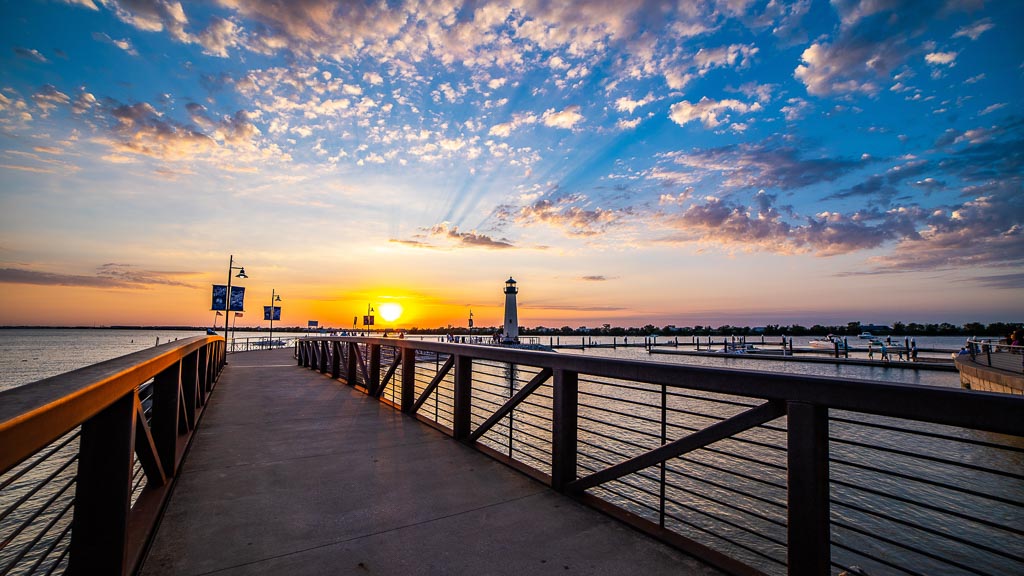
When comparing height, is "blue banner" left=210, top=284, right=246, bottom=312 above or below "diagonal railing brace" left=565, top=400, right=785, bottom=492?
above

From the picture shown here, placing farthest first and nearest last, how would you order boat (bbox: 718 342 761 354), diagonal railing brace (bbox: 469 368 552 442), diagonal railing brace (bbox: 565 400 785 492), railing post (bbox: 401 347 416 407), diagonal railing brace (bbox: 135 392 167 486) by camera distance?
boat (bbox: 718 342 761 354), railing post (bbox: 401 347 416 407), diagonal railing brace (bbox: 469 368 552 442), diagonal railing brace (bbox: 135 392 167 486), diagonal railing brace (bbox: 565 400 785 492)

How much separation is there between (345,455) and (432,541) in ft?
7.70

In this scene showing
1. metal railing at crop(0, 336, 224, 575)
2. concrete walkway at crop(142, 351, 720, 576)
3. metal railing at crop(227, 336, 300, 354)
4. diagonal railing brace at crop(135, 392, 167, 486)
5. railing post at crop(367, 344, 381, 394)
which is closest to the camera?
metal railing at crop(0, 336, 224, 575)

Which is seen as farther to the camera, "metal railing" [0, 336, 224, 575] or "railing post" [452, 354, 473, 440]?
"railing post" [452, 354, 473, 440]

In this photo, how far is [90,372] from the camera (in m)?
2.33

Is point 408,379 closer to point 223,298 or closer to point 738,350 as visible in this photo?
point 223,298

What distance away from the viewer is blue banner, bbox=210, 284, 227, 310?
1011 inches

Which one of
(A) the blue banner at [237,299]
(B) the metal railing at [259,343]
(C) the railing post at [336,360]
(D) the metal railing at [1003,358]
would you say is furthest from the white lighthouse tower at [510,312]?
(C) the railing post at [336,360]

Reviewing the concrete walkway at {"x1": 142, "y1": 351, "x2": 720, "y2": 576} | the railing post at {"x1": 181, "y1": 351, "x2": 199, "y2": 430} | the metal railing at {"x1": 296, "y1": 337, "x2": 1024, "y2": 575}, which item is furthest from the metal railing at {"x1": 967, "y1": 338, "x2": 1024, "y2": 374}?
the railing post at {"x1": 181, "y1": 351, "x2": 199, "y2": 430}

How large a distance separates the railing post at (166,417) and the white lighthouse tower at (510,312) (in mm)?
51215

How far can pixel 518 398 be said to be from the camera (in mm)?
4906

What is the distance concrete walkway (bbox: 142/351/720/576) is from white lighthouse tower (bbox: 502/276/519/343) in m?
49.7

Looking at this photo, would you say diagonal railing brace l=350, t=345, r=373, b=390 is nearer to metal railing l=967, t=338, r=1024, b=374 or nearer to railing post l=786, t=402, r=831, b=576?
railing post l=786, t=402, r=831, b=576

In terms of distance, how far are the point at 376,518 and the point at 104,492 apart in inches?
68.7
